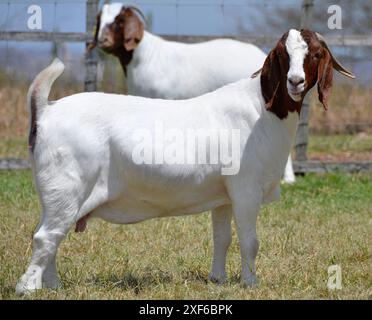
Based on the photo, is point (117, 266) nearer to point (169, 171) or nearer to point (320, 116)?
point (169, 171)

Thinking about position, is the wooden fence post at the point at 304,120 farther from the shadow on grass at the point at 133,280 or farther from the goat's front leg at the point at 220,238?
the shadow on grass at the point at 133,280

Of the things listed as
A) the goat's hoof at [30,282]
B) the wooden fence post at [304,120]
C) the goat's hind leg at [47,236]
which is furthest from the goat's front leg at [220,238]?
the wooden fence post at [304,120]

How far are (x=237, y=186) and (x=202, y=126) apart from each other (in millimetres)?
404

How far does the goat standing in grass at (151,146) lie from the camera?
513 cm

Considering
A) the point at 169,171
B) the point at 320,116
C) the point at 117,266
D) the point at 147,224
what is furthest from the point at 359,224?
the point at 320,116

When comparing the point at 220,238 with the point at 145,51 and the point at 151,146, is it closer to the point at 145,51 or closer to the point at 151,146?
the point at 151,146

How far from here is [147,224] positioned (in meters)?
7.70

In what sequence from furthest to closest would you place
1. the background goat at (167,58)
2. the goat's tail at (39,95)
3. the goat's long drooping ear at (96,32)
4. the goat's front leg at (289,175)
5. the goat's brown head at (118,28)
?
the goat's front leg at (289,175), the goat's long drooping ear at (96,32), the goat's brown head at (118,28), the background goat at (167,58), the goat's tail at (39,95)

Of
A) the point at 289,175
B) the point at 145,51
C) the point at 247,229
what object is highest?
the point at 145,51

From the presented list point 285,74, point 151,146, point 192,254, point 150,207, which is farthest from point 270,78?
point 192,254

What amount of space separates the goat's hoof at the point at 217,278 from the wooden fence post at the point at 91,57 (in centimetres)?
554

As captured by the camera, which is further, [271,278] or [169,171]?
[271,278]

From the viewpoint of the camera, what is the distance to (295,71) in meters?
5.09

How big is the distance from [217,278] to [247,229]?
0.49m
